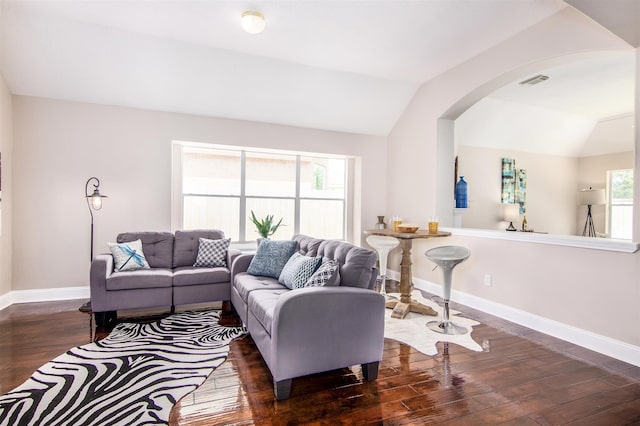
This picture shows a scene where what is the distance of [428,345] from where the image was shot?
290cm

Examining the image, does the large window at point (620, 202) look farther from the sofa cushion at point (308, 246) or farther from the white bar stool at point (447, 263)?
the sofa cushion at point (308, 246)

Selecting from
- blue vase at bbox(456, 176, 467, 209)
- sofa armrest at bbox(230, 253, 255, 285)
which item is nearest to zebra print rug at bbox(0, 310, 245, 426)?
sofa armrest at bbox(230, 253, 255, 285)

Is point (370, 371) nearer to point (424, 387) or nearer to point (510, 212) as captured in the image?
point (424, 387)

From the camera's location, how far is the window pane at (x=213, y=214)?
4969 millimetres

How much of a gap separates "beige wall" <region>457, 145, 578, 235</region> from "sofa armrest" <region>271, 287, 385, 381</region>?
4.31m

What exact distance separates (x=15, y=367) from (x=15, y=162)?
8.94 feet

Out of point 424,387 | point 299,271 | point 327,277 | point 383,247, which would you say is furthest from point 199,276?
point 424,387

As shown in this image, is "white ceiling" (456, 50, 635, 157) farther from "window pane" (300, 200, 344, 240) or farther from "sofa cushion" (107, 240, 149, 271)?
"sofa cushion" (107, 240, 149, 271)

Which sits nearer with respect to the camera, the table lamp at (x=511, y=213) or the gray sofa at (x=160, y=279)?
the gray sofa at (x=160, y=279)

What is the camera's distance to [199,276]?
3.65 m

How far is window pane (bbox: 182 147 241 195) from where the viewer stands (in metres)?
4.99

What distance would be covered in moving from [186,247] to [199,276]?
648mm

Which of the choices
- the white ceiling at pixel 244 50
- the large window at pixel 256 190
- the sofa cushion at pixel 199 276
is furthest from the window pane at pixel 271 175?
the sofa cushion at pixel 199 276

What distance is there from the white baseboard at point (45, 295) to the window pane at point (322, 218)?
322 cm
